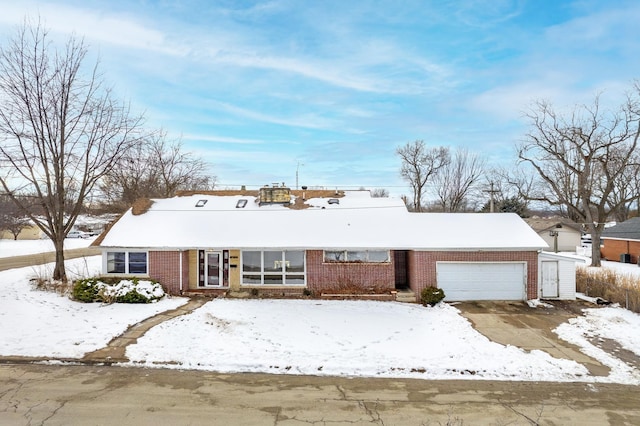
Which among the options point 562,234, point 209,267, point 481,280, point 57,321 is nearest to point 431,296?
point 481,280

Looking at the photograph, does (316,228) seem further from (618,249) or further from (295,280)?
(618,249)

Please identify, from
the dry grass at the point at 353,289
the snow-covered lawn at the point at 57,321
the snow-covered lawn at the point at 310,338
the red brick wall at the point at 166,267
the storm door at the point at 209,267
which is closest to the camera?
the snow-covered lawn at the point at 310,338

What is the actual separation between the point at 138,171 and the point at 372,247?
27154 mm

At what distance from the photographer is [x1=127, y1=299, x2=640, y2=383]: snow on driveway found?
9.22m

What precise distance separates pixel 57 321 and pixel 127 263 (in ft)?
15.5

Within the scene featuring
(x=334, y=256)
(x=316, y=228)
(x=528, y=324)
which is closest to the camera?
(x=528, y=324)

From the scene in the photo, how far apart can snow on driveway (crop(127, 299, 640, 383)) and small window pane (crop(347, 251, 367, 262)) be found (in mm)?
3023

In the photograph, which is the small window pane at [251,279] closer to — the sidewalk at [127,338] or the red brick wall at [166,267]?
the sidewalk at [127,338]

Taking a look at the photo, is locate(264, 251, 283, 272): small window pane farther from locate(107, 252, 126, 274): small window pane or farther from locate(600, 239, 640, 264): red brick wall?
locate(600, 239, 640, 264): red brick wall

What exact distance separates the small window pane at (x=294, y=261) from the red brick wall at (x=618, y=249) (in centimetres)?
2935

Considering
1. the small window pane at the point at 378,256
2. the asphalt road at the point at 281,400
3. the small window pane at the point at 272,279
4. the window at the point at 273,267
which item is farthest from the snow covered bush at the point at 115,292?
the small window pane at the point at 378,256

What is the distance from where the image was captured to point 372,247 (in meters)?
17.0

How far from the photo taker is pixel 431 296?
1589 centimetres

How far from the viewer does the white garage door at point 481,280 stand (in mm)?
16797
